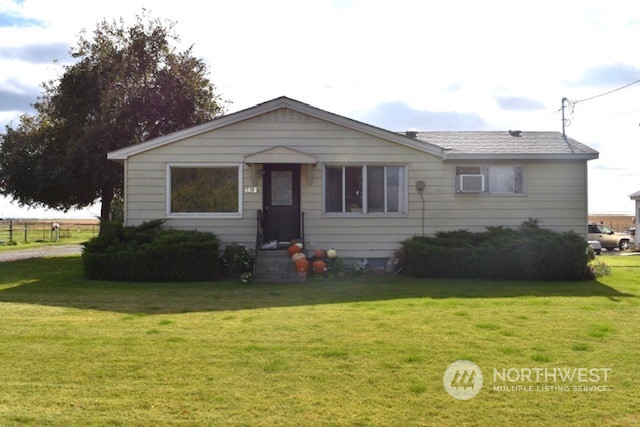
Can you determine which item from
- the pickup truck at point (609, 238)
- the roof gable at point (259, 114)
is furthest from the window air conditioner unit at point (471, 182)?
the pickup truck at point (609, 238)

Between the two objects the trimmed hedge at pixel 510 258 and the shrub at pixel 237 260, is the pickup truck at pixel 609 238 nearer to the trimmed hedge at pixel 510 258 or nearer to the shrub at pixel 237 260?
the trimmed hedge at pixel 510 258

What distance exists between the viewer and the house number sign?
52.4 ft

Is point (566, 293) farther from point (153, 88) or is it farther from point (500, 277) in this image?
point (153, 88)

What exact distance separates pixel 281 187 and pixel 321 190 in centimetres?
106

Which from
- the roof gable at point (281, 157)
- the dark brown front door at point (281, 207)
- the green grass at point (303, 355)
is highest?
the roof gable at point (281, 157)

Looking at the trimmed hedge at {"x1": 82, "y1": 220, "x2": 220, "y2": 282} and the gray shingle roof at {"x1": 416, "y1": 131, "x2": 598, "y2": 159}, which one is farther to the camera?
the gray shingle roof at {"x1": 416, "y1": 131, "x2": 598, "y2": 159}

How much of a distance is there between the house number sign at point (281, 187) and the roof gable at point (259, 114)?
1.63 metres

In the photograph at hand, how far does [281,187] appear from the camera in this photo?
16.0 meters

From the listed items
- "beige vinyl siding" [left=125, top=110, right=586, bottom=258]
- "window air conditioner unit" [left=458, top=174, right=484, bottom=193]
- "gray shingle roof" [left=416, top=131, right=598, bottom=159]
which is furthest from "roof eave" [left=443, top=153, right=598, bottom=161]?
"window air conditioner unit" [left=458, top=174, right=484, bottom=193]

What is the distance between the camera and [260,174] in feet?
51.7

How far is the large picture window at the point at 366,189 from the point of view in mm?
15953

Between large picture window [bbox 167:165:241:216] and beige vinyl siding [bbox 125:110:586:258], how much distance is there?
20 cm

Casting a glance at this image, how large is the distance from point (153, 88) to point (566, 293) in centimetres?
1709

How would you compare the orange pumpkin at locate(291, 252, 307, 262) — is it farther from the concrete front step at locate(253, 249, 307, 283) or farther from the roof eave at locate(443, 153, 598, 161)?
the roof eave at locate(443, 153, 598, 161)
